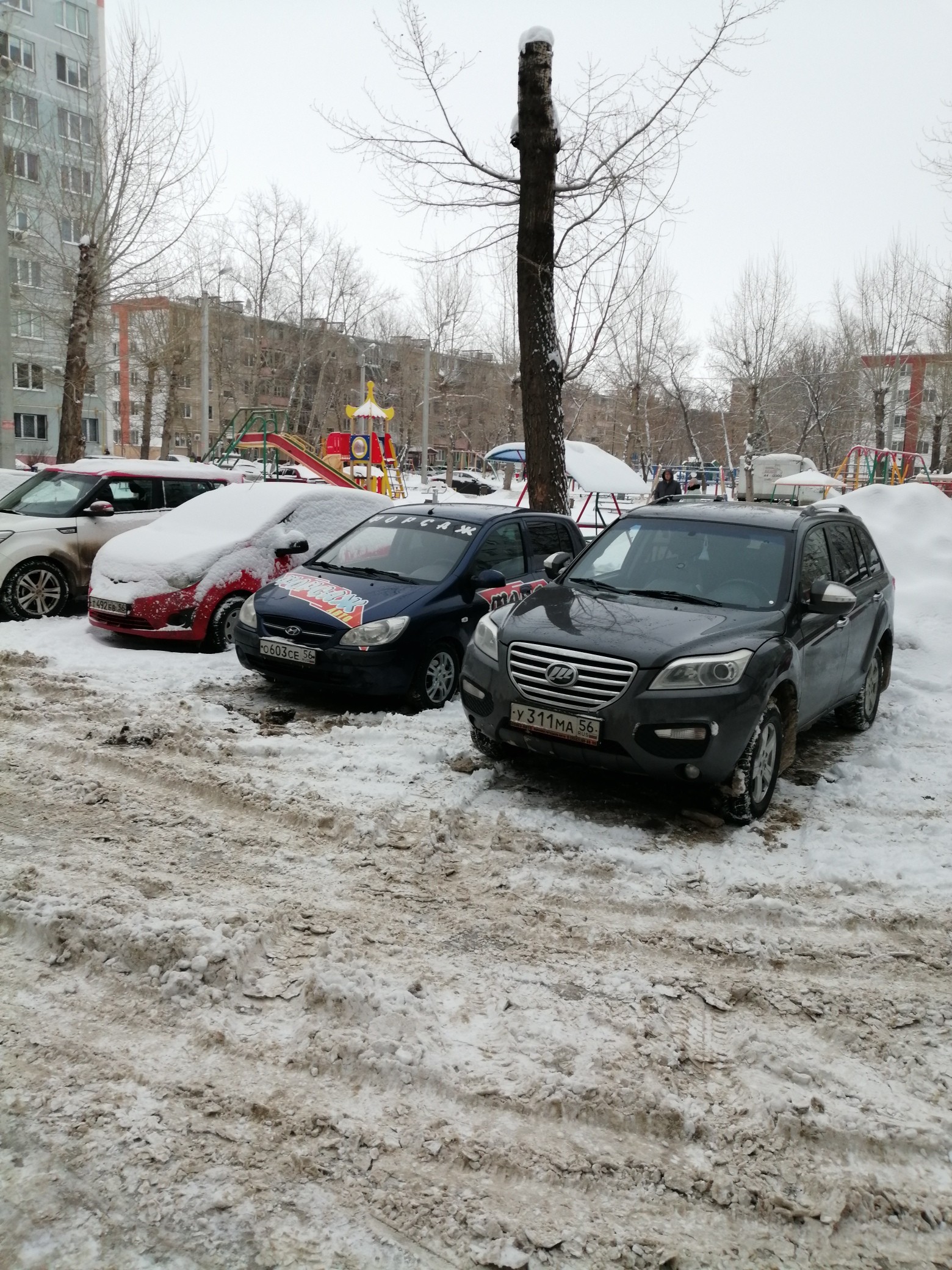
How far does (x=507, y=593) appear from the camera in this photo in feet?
26.2

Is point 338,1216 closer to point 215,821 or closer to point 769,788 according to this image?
point 215,821

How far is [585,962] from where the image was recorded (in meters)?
3.82

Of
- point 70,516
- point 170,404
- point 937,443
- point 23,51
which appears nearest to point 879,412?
point 937,443

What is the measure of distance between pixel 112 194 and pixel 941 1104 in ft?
84.8

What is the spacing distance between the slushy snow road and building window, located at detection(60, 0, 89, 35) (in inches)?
2397

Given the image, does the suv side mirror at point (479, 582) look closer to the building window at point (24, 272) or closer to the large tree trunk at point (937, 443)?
the building window at point (24, 272)

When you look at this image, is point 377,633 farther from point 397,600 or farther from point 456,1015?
point 456,1015

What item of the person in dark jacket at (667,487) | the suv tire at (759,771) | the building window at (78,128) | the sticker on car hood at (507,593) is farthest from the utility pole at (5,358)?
the suv tire at (759,771)

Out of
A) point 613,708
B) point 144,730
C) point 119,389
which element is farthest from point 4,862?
point 119,389

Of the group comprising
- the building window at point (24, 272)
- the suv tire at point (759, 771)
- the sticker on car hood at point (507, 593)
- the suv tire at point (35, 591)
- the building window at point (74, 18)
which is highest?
the building window at point (74, 18)

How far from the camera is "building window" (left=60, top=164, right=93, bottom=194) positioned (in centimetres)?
2398

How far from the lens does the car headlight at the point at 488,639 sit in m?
5.77

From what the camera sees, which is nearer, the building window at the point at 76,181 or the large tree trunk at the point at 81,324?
the large tree trunk at the point at 81,324

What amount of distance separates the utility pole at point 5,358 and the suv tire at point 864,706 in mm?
19398
